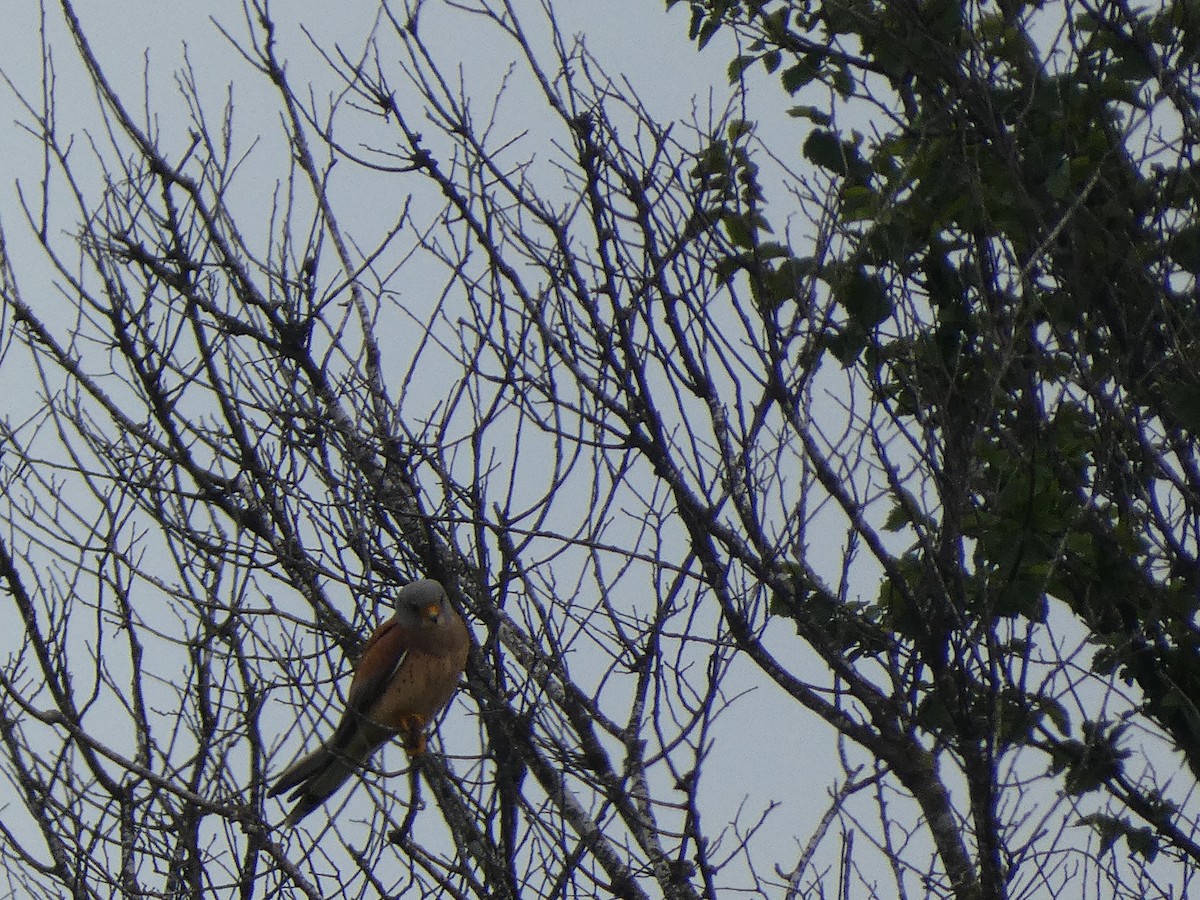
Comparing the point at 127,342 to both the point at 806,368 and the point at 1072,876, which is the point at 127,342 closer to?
the point at 806,368

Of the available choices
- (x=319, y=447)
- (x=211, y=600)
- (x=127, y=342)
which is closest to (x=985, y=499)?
(x=319, y=447)

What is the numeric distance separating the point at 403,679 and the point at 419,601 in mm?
419

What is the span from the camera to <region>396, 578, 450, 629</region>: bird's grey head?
471 centimetres

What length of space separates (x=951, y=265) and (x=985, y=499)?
2.73 feet

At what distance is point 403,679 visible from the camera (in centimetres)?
502

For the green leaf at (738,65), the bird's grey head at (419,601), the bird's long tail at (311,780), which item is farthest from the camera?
the green leaf at (738,65)

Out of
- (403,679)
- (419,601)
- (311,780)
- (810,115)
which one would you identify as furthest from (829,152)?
(311,780)

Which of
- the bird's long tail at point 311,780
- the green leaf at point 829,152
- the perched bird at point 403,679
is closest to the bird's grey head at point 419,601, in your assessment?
the perched bird at point 403,679

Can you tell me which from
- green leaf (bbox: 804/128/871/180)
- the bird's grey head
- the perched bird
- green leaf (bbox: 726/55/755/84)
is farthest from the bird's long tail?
green leaf (bbox: 726/55/755/84)

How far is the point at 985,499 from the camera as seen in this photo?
5.19 meters

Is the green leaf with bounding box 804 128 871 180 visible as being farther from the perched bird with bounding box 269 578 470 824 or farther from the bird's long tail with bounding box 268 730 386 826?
the bird's long tail with bounding box 268 730 386 826

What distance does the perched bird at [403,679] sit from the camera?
4.75 meters

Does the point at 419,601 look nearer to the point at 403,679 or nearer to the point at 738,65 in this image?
the point at 403,679

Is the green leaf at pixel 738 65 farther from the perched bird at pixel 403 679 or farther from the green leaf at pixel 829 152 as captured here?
the perched bird at pixel 403 679
